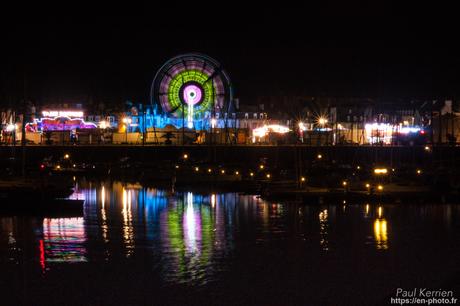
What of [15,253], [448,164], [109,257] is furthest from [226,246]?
[448,164]

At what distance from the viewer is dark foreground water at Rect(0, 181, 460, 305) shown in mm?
26172

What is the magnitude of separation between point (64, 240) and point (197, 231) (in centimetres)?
689

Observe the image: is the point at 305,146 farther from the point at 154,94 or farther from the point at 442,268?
the point at 442,268

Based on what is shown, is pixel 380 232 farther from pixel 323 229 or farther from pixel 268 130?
pixel 268 130

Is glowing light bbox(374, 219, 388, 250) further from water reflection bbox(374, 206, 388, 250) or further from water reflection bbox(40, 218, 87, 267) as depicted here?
water reflection bbox(40, 218, 87, 267)

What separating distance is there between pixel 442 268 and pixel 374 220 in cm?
1288

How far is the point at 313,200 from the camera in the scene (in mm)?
49781

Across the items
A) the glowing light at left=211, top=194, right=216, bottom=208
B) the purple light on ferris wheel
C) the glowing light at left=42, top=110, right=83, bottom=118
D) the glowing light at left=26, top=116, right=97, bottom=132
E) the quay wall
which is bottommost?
the glowing light at left=211, top=194, right=216, bottom=208

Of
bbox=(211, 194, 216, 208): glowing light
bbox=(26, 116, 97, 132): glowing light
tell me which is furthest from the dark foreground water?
bbox=(26, 116, 97, 132): glowing light

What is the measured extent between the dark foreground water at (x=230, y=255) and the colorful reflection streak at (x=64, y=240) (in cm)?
5

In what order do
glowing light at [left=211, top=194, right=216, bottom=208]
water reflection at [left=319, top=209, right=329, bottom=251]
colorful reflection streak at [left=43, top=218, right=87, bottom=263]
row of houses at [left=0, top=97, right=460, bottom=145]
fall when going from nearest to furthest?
colorful reflection streak at [left=43, top=218, right=87, bottom=263], water reflection at [left=319, top=209, right=329, bottom=251], glowing light at [left=211, top=194, right=216, bottom=208], row of houses at [left=0, top=97, right=460, bottom=145]

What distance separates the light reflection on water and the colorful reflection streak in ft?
0.13

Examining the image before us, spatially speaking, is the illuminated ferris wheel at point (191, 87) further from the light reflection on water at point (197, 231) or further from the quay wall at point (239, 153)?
the light reflection on water at point (197, 231)

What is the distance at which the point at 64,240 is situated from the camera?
34844mm
